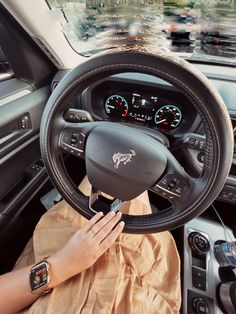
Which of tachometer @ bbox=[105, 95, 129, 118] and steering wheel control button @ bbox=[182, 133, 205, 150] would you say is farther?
tachometer @ bbox=[105, 95, 129, 118]

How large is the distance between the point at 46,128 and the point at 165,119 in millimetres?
449

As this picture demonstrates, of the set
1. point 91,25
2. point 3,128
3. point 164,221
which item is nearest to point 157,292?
point 164,221

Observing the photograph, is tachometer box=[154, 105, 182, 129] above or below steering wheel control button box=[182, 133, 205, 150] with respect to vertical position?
above

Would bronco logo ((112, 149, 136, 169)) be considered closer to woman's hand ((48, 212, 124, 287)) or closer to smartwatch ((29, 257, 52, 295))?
woman's hand ((48, 212, 124, 287))

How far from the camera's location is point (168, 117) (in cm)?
101

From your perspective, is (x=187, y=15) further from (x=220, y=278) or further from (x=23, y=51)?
(x=220, y=278)

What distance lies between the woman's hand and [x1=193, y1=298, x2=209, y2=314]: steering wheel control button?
40 cm

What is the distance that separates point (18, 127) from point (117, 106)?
0.39 metres

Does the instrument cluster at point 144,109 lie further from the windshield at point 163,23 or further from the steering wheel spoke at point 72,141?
the steering wheel spoke at point 72,141

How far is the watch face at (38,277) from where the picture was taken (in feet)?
Result: 2.32

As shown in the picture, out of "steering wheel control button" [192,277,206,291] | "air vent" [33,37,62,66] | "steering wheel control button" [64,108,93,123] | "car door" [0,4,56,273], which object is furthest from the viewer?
"air vent" [33,37,62,66]

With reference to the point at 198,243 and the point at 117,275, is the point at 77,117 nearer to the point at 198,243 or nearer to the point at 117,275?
the point at 117,275

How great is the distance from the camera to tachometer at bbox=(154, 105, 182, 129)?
998 millimetres

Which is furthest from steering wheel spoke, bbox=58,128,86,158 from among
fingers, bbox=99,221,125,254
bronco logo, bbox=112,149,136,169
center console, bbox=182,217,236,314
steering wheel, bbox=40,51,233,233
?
center console, bbox=182,217,236,314
